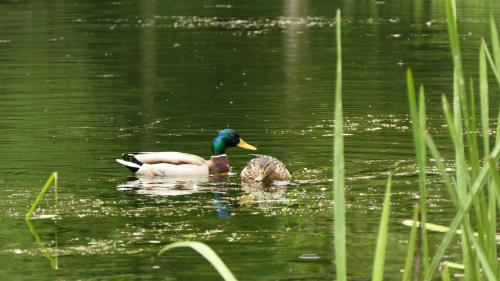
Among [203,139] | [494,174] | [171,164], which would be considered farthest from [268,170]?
[494,174]

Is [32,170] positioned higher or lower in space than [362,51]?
lower

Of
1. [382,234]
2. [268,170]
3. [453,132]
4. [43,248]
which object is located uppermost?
[453,132]

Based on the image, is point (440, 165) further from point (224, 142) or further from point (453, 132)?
point (224, 142)

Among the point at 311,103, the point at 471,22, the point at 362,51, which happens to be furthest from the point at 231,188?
the point at 471,22

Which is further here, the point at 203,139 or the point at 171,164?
the point at 203,139

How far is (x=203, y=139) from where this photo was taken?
50.8 feet

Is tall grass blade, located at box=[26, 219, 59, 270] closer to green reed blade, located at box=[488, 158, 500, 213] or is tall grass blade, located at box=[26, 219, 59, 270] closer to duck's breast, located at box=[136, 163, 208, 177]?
duck's breast, located at box=[136, 163, 208, 177]

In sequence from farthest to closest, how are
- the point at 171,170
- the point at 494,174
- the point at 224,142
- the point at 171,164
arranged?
the point at 224,142, the point at 171,170, the point at 171,164, the point at 494,174

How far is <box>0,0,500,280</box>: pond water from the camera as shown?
9.17 m

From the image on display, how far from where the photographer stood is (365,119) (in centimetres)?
1642

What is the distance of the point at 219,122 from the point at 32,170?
4559 mm

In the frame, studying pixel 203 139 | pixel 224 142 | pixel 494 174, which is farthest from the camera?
pixel 203 139

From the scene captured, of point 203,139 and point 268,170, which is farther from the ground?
point 203,139

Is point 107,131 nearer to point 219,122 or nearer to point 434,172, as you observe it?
point 219,122
